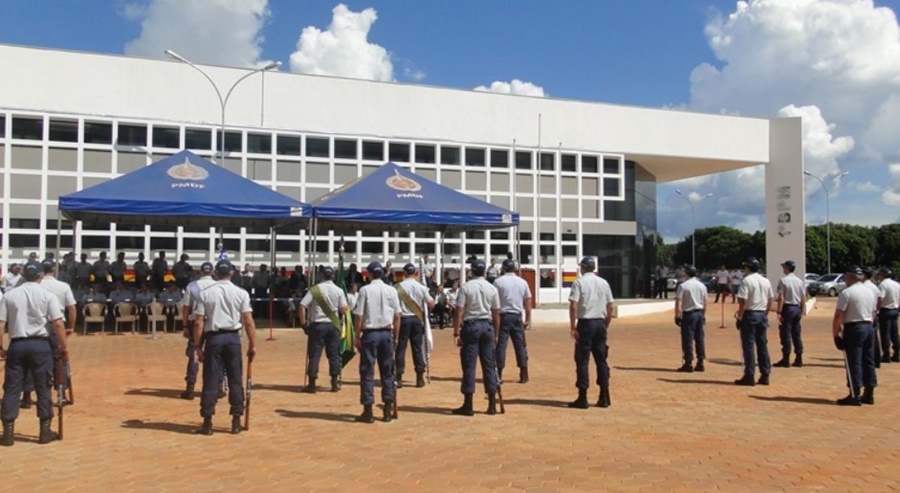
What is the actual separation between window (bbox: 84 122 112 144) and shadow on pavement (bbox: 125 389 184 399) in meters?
16.3

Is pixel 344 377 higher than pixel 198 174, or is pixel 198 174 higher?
pixel 198 174

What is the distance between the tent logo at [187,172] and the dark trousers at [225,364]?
11.7 meters

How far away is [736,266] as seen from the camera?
8506 cm

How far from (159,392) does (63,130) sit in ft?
55.0

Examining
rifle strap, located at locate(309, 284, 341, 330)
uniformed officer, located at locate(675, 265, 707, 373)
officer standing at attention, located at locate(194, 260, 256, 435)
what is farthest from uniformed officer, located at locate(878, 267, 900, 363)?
officer standing at attention, located at locate(194, 260, 256, 435)

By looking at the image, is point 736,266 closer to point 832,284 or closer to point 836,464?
point 832,284

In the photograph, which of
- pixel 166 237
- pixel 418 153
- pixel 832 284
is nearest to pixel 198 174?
pixel 166 237

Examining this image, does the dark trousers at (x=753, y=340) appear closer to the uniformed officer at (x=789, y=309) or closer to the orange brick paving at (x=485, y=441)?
the orange brick paving at (x=485, y=441)

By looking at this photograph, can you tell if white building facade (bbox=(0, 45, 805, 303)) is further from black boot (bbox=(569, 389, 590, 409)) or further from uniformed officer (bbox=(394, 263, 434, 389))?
black boot (bbox=(569, 389, 590, 409))

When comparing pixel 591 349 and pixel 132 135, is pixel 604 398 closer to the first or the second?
pixel 591 349

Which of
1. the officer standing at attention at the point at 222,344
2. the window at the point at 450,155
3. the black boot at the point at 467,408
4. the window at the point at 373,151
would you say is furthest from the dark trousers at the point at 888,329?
the window at the point at 373,151

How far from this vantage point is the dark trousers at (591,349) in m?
9.55

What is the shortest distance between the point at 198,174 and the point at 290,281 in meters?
4.77

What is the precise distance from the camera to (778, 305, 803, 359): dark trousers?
43.8 ft
